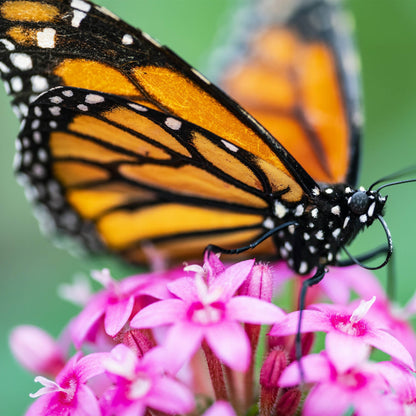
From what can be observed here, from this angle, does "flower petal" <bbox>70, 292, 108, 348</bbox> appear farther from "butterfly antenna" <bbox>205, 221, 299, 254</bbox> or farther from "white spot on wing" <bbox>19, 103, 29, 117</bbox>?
"white spot on wing" <bbox>19, 103, 29, 117</bbox>

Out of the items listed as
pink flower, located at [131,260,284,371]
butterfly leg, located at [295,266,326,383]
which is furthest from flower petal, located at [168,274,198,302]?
butterfly leg, located at [295,266,326,383]

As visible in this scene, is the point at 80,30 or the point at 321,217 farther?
the point at 321,217

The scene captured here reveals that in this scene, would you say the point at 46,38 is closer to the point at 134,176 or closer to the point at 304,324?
the point at 134,176

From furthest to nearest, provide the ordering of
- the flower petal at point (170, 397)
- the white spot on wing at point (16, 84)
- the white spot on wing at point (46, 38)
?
the white spot on wing at point (16, 84) → the white spot on wing at point (46, 38) → the flower petal at point (170, 397)

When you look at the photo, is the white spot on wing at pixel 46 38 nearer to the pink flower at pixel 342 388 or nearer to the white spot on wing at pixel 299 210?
the white spot on wing at pixel 299 210

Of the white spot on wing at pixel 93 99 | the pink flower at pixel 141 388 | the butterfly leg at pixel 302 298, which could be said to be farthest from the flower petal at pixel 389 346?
the white spot on wing at pixel 93 99

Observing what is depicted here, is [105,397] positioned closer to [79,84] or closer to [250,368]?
[250,368]

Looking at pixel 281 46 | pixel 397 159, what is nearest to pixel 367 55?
pixel 397 159
